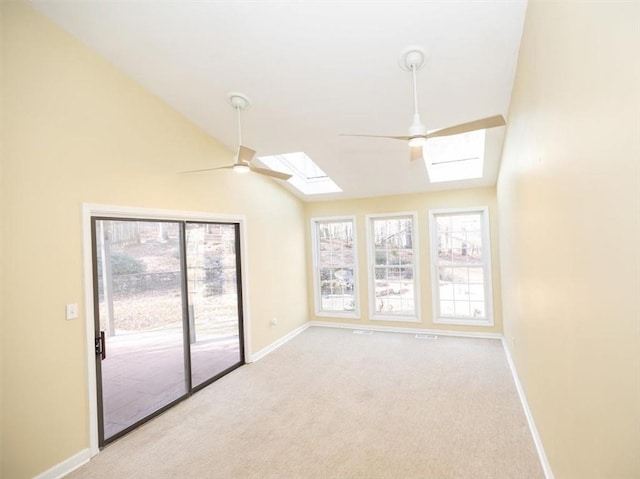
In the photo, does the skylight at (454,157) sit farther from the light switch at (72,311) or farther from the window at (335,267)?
the light switch at (72,311)

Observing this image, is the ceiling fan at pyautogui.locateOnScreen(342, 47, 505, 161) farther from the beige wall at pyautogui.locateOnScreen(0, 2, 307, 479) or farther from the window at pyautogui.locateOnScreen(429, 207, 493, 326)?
the window at pyautogui.locateOnScreen(429, 207, 493, 326)

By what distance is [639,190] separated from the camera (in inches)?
33.4

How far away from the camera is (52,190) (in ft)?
8.00

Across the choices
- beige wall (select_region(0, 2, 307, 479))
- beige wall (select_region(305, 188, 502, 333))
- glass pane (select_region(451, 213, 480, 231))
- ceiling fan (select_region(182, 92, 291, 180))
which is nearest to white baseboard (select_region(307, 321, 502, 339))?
beige wall (select_region(305, 188, 502, 333))

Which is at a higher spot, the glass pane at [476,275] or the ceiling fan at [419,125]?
the ceiling fan at [419,125]

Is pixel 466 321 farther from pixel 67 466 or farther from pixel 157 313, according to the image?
pixel 67 466

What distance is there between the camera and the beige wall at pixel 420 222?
5102mm

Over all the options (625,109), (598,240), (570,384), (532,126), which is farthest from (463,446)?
(625,109)

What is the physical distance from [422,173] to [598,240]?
3.79 metres

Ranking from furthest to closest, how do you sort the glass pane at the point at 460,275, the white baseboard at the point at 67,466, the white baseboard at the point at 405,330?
the glass pane at the point at 460,275
the white baseboard at the point at 405,330
the white baseboard at the point at 67,466

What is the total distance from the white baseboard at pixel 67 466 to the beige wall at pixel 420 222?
4222mm

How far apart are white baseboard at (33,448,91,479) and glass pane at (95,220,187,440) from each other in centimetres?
24

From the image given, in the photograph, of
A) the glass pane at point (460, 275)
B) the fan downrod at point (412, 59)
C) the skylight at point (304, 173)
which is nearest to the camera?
the fan downrod at point (412, 59)

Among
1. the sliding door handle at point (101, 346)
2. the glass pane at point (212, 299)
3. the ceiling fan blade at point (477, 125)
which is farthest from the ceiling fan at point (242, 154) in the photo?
the sliding door handle at point (101, 346)
